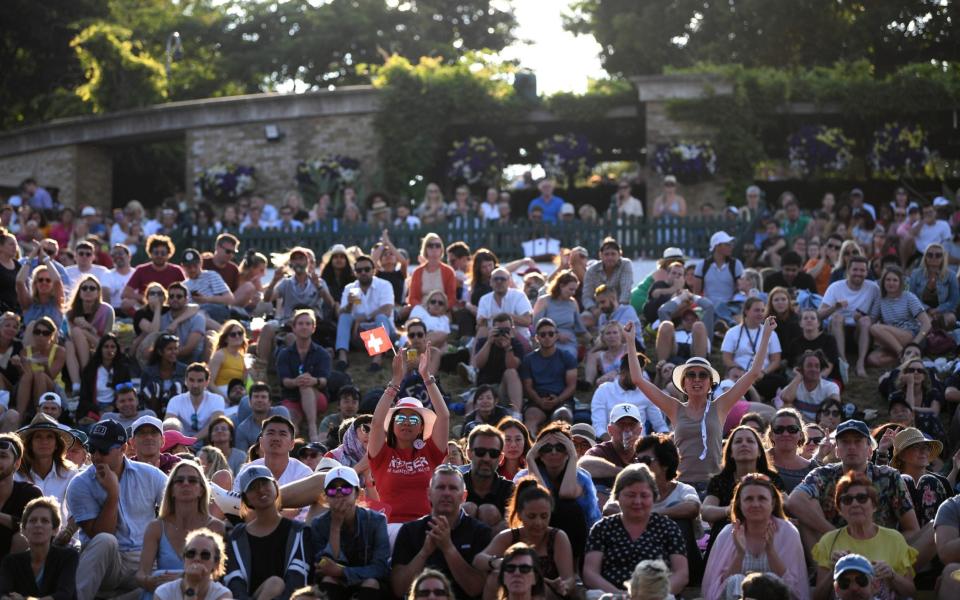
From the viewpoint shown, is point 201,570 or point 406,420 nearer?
point 201,570

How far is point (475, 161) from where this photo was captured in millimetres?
28531

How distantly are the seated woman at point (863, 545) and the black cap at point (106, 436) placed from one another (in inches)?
166

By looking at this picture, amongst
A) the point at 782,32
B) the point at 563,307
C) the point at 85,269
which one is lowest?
the point at 563,307

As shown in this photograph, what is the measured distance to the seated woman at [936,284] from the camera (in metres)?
17.2

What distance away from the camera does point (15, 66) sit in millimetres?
37781

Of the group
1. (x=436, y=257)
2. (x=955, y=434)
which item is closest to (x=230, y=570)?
(x=955, y=434)

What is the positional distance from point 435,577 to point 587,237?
14.2m

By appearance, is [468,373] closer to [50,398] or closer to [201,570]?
[50,398]

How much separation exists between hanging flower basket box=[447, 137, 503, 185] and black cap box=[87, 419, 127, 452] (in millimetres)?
18330

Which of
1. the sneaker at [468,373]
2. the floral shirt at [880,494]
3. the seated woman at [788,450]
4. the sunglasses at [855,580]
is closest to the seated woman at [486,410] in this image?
the sneaker at [468,373]

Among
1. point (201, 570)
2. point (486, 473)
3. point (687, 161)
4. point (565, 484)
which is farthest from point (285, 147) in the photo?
point (201, 570)

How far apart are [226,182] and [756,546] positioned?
20909mm

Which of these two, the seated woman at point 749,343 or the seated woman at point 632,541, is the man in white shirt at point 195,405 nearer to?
the seated woman at point 749,343

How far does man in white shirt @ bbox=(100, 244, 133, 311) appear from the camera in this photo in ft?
61.8
